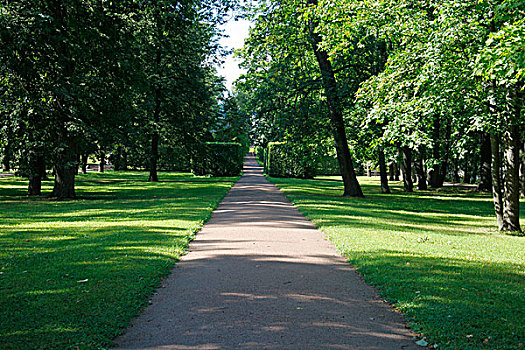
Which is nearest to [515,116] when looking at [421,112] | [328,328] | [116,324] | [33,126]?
[421,112]

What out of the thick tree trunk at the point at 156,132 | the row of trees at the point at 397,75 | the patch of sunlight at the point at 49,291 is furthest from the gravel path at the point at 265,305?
the thick tree trunk at the point at 156,132

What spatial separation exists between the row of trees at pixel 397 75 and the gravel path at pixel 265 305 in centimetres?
455

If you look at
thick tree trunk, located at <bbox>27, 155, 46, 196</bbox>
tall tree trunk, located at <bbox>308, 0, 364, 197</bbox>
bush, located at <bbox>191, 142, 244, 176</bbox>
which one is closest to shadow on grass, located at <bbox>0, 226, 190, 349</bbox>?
thick tree trunk, located at <bbox>27, 155, 46, 196</bbox>

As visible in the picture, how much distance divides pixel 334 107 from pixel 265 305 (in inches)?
601

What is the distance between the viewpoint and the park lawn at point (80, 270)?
13.5 feet

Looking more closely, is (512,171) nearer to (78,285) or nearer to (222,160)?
(78,285)

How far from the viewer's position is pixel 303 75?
20.3 meters

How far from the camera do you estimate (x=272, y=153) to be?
39406 mm

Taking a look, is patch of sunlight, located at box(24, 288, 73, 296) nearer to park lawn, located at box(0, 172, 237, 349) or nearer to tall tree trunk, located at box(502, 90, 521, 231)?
park lawn, located at box(0, 172, 237, 349)

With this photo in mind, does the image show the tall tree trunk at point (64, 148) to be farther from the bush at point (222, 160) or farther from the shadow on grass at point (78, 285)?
the bush at point (222, 160)

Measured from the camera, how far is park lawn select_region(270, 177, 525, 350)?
14.2 ft

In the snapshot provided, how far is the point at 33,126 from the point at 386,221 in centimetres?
1330

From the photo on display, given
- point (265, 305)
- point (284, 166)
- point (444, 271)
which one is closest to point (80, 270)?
point (265, 305)

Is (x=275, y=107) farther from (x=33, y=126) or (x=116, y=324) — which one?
(x=116, y=324)
